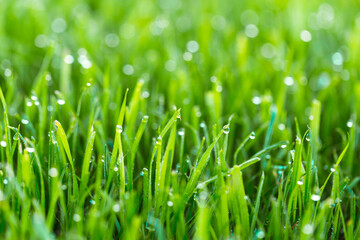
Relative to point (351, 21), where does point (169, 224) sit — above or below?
below

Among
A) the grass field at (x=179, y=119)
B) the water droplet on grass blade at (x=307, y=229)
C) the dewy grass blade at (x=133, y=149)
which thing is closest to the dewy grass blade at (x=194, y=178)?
the grass field at (x=179, y=119)

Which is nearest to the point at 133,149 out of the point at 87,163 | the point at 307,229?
the point at 87,163

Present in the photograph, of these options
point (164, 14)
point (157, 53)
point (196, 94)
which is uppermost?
point (164, 14)

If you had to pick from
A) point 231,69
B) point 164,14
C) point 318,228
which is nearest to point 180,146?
point 318,228

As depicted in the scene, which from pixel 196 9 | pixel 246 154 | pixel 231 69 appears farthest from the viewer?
pixel 196 9

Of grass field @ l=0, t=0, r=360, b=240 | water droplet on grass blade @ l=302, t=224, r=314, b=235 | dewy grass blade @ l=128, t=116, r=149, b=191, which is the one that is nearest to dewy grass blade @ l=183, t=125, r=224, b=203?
grass field @ l=0, t=0, r=360, b=240

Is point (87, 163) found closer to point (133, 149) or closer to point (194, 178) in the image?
point (133, 149)

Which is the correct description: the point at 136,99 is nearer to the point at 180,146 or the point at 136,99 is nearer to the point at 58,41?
the point at 180,146

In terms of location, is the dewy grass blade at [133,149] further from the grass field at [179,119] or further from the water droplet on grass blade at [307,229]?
the water droplet on grass blade at [307,229]
